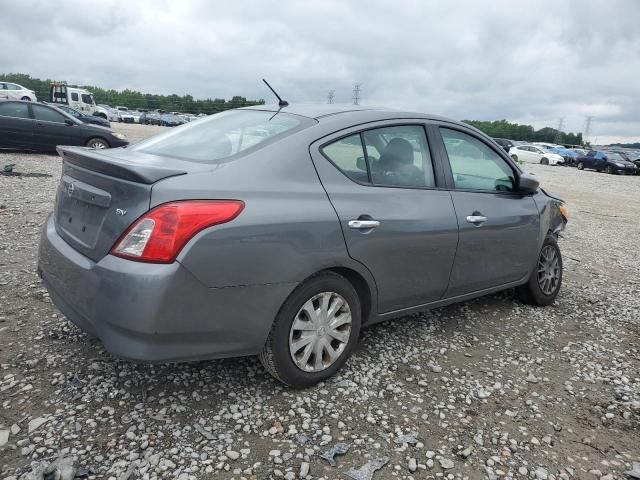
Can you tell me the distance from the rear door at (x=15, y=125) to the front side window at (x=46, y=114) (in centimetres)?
20

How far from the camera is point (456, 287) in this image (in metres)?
3.73

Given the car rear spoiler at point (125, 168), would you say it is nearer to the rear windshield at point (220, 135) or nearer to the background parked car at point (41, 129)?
the rear windshield at point (220, 135)

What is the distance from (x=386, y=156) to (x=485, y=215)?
102cm

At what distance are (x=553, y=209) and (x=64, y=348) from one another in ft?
14.0

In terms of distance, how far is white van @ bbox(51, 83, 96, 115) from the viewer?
128 feet

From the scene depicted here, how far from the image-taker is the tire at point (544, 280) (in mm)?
4609

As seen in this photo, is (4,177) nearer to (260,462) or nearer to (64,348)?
(64,348)

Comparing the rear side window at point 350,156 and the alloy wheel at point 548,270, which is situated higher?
the rear side window at point 350,156

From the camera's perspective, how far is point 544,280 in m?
4.69

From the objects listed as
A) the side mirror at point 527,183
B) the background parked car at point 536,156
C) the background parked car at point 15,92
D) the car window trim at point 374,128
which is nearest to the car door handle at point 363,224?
the car window trim at point 374,128

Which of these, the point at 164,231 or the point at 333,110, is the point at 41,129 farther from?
the point at 164,231

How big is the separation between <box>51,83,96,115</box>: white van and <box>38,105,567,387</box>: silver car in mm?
40654

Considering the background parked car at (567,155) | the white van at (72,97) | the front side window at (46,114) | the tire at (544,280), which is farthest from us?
the white van at (72,97)

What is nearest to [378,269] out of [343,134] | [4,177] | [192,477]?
[343,134]
